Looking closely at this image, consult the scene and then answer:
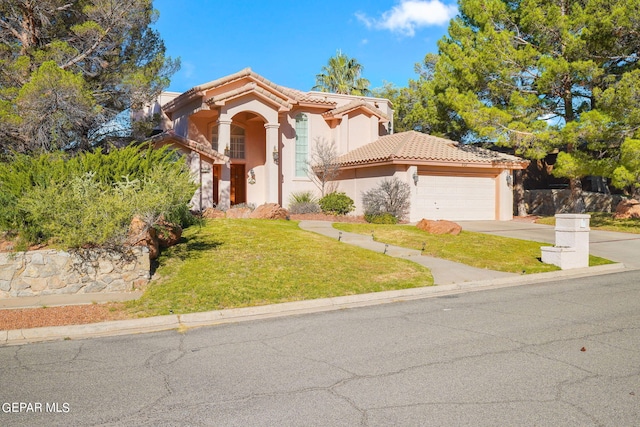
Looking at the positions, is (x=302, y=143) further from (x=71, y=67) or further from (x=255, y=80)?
(x=71, y=67)

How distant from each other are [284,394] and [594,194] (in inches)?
1134

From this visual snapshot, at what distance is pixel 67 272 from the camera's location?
32.8ft

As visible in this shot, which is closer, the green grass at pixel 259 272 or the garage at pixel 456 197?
Result: the green grass at pixel 259 272

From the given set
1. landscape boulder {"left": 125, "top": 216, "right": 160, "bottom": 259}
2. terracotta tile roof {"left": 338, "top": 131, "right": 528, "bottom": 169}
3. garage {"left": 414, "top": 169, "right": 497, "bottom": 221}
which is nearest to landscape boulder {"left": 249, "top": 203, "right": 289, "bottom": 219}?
terracotta tile roof {"left": 338, "top": 131, "right": 528, "bottom": 169}

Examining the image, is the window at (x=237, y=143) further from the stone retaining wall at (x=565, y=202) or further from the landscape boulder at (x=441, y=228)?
the stone retaining wall at (x=565, y=202)

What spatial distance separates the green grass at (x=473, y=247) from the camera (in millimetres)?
13798

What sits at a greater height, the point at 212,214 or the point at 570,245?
the point at 212,214

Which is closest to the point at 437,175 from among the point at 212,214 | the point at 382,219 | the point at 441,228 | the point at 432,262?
the point at 382,219

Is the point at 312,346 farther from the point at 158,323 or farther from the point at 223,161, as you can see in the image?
the point at 223,161

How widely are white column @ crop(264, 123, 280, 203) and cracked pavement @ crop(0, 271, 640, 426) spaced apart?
1682 centimetres

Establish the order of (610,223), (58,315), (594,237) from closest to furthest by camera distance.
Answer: (58,315) → (594,237) → (610,223)

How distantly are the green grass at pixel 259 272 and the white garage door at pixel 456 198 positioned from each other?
9.79 metres

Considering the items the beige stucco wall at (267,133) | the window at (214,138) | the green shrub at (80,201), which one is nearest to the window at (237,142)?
the beige stucco wall at (267,133)

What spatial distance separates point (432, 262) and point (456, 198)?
39.4 ft
